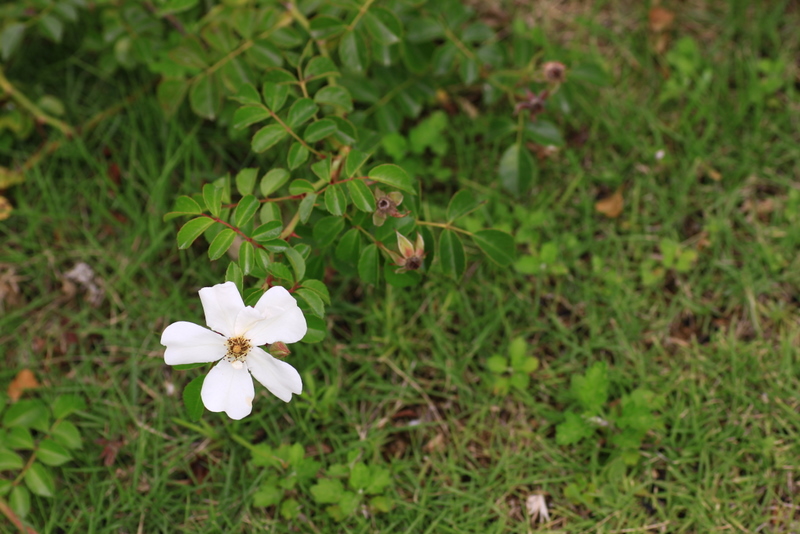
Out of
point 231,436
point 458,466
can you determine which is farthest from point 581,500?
point 231,436

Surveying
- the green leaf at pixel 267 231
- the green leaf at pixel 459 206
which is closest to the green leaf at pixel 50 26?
the green leaf at pixel 267 231

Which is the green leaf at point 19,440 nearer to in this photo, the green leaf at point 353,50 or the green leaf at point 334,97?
the green leaf at point 334,97

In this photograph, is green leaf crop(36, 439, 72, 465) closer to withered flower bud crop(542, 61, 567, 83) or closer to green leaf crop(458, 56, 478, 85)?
green leaf crop(458, 56, 478, 85)

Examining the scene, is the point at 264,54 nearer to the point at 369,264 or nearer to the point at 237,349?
the point at 369,264

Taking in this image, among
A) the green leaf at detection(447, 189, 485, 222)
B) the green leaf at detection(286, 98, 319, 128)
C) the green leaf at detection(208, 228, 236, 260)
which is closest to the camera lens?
the green leaf at detection(208, 228, 236, 260)

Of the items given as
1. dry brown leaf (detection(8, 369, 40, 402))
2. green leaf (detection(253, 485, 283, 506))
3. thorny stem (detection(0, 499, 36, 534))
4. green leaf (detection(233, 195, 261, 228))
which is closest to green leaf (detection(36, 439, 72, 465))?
thorny stem (detection(0, 499, 36, 534))

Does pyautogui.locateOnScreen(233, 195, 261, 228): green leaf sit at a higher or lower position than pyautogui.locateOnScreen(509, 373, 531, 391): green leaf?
higher

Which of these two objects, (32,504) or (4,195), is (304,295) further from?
(4,195)


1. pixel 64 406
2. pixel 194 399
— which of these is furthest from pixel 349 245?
pixel 64 406
